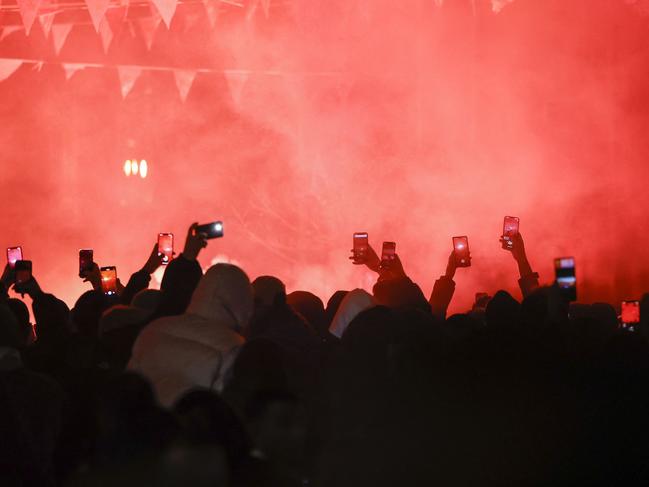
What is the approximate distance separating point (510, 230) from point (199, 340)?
332cm

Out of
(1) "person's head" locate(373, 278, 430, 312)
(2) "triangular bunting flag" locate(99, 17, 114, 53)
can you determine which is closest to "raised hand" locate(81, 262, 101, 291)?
(1) "person's head" locate(373, 278, 430, 312)

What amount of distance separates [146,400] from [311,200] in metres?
12.8

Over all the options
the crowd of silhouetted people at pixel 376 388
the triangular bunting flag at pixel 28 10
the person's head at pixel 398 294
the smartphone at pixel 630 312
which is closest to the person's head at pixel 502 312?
the crowd of silhouetted people at pixel 376 388

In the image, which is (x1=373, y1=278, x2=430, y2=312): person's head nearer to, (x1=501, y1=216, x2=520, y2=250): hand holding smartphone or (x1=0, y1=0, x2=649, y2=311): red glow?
A: (x1=501, y1=216, x2=520, y2=250): hand holding smartphone

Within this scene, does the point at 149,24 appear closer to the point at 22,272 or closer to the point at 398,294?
the point at 22,272

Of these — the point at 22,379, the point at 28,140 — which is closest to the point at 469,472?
the point at 22,379

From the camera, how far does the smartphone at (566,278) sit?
155 inches

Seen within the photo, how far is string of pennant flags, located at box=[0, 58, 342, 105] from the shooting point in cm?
1365

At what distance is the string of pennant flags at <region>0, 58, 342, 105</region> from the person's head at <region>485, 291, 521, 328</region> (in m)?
10.2

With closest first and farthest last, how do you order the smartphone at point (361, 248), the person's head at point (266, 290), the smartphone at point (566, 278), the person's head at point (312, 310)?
the smartphone at point (566, 278) < the person's head at point (266, 290) < the person's head at point (312, 310) < the smartphone at point (361, 248)

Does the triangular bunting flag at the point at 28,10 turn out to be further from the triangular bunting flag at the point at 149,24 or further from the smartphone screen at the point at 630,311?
the smartphone screen at the point at 630,311

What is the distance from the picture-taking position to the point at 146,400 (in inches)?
77.5

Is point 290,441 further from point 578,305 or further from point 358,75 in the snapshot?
point 358,75

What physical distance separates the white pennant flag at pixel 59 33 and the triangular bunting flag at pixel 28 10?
2992mm
